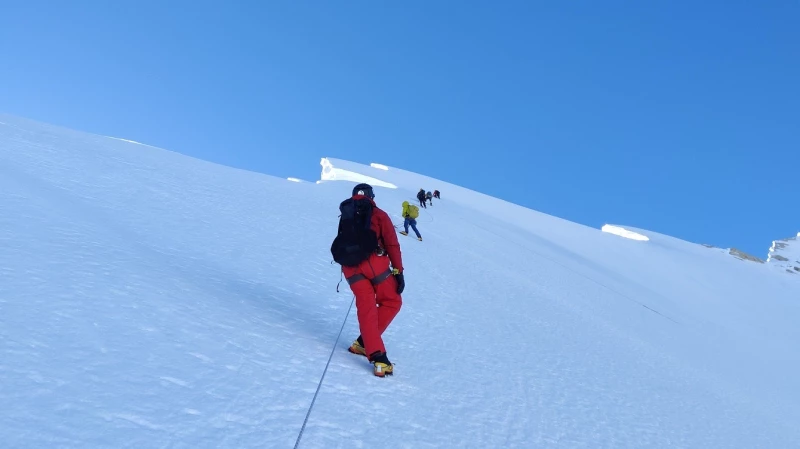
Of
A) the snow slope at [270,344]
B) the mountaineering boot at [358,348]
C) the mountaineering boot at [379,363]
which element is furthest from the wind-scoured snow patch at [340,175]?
the mountaineering boot at [379,363]

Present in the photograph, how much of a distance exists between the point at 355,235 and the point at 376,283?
0.49 m

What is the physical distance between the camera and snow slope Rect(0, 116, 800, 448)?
3281 millimetres

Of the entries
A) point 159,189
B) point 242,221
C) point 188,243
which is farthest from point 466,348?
point 159,189

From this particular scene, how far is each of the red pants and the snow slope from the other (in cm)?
32

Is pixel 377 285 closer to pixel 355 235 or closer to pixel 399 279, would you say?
pixel 399 279

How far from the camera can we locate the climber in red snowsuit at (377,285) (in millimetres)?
4867

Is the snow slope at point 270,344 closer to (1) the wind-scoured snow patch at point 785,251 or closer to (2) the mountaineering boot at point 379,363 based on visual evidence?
(2) the mountaineering boot at point 379,363

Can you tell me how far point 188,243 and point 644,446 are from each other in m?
6.08

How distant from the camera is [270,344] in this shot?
15.4 feet

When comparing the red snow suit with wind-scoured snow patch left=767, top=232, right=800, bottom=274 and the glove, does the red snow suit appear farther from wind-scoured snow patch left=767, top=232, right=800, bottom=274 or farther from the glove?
wind-scoured snow patch left=767, top=232, right=800, bottom=274

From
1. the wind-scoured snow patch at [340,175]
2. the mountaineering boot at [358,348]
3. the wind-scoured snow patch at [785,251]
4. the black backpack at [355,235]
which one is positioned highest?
the wind-scoured snow patch at [785,251]

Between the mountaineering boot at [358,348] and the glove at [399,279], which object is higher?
the glove at [399,279]

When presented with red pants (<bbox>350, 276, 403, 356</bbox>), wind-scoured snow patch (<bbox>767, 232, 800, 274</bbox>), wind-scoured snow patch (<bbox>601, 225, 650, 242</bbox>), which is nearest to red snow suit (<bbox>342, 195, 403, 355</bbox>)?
red pants (<bbox>350, 276, 403, 356</bbox>)

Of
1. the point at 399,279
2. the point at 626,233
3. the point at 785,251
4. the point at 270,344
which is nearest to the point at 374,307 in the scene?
the point at 399,279
